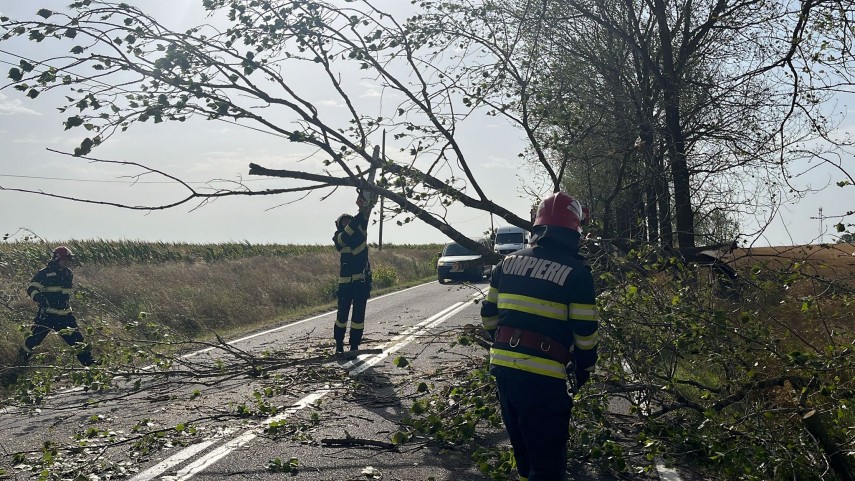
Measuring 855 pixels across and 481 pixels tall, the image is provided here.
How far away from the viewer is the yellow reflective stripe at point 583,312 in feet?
15.2

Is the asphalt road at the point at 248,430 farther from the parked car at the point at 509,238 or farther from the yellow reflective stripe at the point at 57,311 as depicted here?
the parked car at the point at 509,238

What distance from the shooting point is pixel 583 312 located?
464 cm

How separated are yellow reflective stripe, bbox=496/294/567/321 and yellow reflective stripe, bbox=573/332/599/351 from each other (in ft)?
0.44

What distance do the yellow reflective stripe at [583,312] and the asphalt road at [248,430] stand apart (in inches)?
75.6

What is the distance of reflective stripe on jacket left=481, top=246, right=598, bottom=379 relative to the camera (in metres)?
4.66

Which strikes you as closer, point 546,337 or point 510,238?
point 546,337

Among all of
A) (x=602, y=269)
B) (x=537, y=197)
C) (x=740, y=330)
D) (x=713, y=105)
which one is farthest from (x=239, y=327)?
(x=740, y=330)

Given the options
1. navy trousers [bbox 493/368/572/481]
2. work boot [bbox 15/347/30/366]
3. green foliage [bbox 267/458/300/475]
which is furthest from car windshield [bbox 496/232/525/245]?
navy trousers [bbox 493/368/572/481]

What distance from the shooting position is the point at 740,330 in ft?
22.3

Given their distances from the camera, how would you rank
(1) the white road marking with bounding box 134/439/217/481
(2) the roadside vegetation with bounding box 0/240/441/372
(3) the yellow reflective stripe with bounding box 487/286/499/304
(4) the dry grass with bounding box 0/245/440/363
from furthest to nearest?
(4) the dry grass with bounding box 0/245/440/363, (2) the roadside vegetation with bounding box 0/240/441/372, (1) the white road marking with bounding box 134/439/217/481, (3) the yellow reflective stripe with bounding box 487/286/499/304

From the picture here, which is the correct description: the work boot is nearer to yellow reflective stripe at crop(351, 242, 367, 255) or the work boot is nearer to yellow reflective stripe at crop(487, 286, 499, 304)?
yellow reflective stripe at crop(351, 242, 367, 255)

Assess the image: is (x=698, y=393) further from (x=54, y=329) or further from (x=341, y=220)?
(x=54, y=329)

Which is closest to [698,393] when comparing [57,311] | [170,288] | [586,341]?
[586,341]

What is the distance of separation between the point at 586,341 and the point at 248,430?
3790mm
